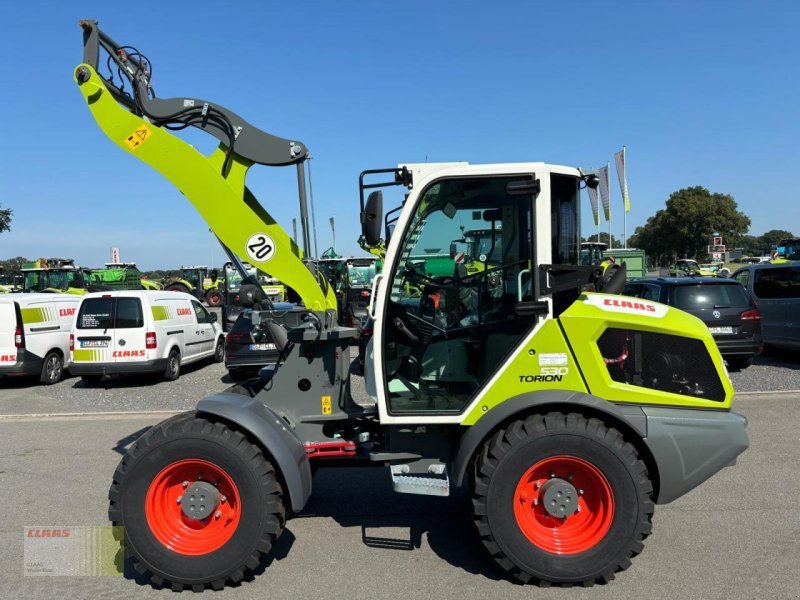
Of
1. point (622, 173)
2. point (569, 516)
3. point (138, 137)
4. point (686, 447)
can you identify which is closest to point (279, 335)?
point (138, 137)

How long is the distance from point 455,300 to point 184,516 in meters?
2.27

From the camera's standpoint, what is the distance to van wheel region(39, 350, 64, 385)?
11.3 m

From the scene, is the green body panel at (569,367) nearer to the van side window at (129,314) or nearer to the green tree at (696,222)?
the van side window at (129,314)

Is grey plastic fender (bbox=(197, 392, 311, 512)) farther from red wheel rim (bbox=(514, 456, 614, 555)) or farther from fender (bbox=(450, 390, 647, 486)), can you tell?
red wheel rim (bbox=(514, 456, 614, 555))

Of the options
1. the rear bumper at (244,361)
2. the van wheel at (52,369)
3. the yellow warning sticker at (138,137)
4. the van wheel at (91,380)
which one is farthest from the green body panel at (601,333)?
the van wheel at (52,369)

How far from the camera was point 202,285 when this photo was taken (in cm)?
3497

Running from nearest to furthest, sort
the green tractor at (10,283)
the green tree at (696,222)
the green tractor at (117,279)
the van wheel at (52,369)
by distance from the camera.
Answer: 1. the van wheel at (52,369)
2. the green tractor at (10,283)
3. the green tractor at (117,279)
4. the green tree at (696,222)

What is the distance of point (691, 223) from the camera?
5431cm

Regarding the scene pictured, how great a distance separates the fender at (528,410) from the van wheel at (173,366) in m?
9.12

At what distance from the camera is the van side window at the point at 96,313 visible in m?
10.7

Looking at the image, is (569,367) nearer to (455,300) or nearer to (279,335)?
(455,300)

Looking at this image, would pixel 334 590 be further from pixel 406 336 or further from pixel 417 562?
pixel 406 336

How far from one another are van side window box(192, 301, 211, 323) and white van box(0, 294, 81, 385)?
2496mm

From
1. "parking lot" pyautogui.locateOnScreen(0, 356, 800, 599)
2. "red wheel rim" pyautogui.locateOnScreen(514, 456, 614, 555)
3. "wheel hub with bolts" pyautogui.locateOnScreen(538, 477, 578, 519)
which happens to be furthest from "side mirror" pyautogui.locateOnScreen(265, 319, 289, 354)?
"wheel hub with bolts" pyautogui.locateOnScreen(538, 477, 578, 519)
